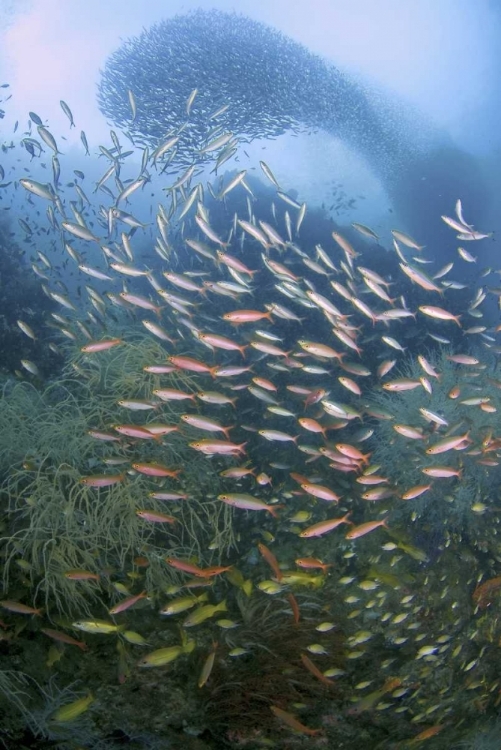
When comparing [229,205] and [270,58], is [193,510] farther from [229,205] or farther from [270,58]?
[270,58]

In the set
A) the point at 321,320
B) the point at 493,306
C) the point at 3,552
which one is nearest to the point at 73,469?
the point at 3,552

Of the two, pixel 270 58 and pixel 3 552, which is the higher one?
pixel 270 58

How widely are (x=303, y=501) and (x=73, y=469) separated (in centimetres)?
291

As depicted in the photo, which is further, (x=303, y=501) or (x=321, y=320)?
(x=321, y=320)

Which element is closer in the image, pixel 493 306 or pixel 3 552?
pixel 3 552

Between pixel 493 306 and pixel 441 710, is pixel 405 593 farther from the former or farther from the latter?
pixel 493 306

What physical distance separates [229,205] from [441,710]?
45.9ft

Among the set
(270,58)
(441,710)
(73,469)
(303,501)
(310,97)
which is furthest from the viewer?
(310,97)

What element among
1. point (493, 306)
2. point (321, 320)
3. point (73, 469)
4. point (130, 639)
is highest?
point (493, 306)

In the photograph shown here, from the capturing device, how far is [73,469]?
15.5ft

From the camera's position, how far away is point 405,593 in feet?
16.5

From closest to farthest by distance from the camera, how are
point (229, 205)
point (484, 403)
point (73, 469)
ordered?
point (73, 469) < point (484, 403) < point (229, 205)

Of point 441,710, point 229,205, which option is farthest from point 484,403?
point 229,205

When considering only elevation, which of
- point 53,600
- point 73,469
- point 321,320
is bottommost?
point 53,600
